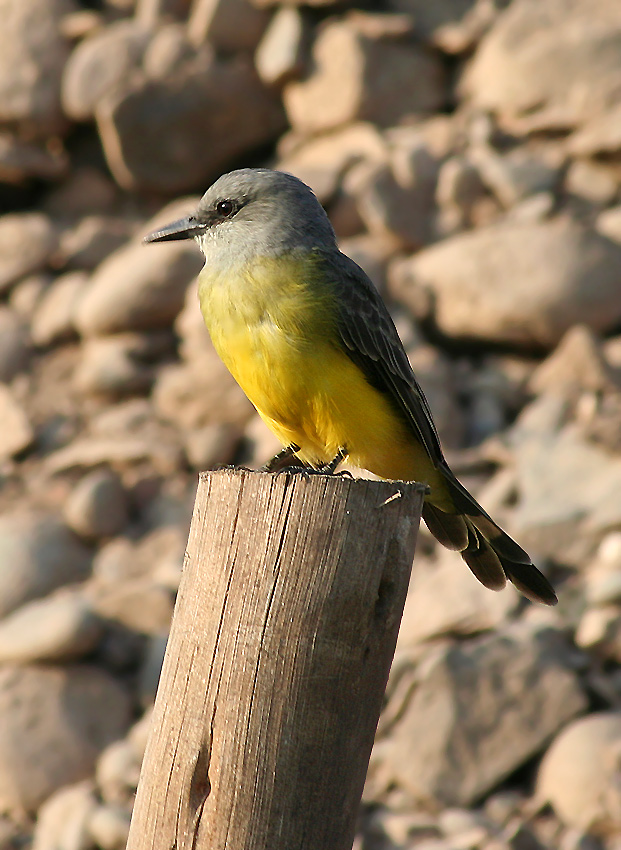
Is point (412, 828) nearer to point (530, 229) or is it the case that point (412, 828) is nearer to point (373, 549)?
point (373, 549)

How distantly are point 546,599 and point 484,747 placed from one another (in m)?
2.69

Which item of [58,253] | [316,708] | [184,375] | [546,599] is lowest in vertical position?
[316,708]

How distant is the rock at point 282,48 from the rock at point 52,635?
6.31 m

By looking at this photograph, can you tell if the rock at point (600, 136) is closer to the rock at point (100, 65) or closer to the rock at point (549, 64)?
the rock at point (549, 64)

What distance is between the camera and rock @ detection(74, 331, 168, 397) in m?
10.7

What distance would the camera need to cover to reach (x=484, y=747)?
7.09 metres

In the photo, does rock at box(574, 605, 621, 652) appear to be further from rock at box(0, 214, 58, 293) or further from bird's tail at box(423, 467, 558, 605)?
rock at box(0, 214, 58, 293)

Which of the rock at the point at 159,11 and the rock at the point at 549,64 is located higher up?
the rock at the point at 159,11

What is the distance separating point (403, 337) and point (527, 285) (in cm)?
113

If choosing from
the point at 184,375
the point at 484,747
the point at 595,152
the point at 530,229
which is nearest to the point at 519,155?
the point at 595,152

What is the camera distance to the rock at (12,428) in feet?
34.1

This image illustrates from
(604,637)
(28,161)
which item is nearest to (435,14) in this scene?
(28,161)

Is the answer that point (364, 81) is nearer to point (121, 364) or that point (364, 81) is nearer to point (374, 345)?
point (121, 364)

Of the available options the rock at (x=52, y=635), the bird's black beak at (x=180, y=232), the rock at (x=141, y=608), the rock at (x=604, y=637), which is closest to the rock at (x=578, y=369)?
the rock at (x=604, y=637)
